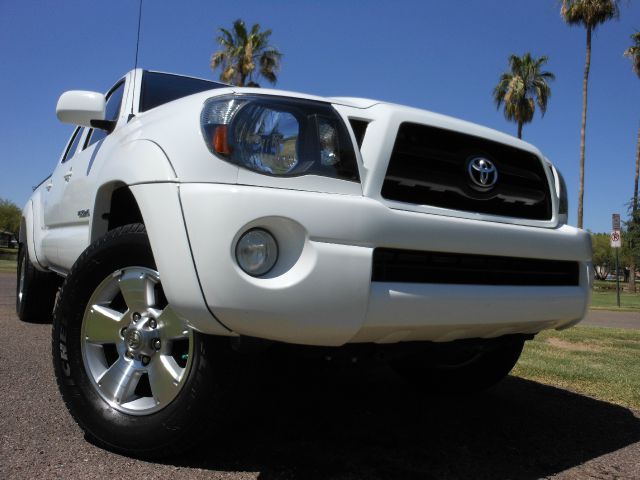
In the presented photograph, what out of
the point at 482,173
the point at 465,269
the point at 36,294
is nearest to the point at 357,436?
the point at 465,269

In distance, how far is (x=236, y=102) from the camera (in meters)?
2.06

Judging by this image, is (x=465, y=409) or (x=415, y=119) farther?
(x=465, y=409)

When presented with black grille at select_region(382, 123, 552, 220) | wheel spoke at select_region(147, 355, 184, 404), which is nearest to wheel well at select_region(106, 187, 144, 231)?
wheel spoke at select_region(147, 355, 184, 404)

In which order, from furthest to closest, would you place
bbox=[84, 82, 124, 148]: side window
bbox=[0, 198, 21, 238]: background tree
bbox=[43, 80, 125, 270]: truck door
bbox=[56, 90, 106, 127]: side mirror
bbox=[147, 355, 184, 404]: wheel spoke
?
1. bbox=[0, 198, 21, 238]: background tree
2. bbox=[84, 82, 124, 148]: side window
3. bbox=[43, 80, 125, 270]: truck door
4. bbox=[56, 90, 106, 127]: side mirror
5. bbox=[147, 355, 184, 404]: wheel spoke

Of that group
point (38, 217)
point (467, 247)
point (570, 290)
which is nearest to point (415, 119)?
A: point (467, 247)

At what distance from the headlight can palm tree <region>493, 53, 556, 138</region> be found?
30892mm

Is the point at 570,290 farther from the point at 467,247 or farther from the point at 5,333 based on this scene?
the point at 5,333

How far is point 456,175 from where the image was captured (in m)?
2.35

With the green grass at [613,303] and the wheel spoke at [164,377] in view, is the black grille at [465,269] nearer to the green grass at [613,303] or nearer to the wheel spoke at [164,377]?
the wheel spoke at [164,377]

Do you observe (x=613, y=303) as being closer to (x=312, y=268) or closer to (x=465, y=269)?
(x=465, y=269)

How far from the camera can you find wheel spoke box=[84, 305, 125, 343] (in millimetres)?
2336

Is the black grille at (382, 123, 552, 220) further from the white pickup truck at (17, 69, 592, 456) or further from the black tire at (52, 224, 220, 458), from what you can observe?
the black tire at (52, 224, 220, 458)

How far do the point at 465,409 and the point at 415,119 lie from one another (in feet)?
5.95

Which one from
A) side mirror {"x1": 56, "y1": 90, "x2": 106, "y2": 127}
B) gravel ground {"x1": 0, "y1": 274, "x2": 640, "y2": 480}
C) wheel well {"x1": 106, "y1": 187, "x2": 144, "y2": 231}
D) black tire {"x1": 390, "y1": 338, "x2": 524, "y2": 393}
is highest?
side mirror {"x1": 56, "y1": 90, "x2": 106, "y2": 127}
